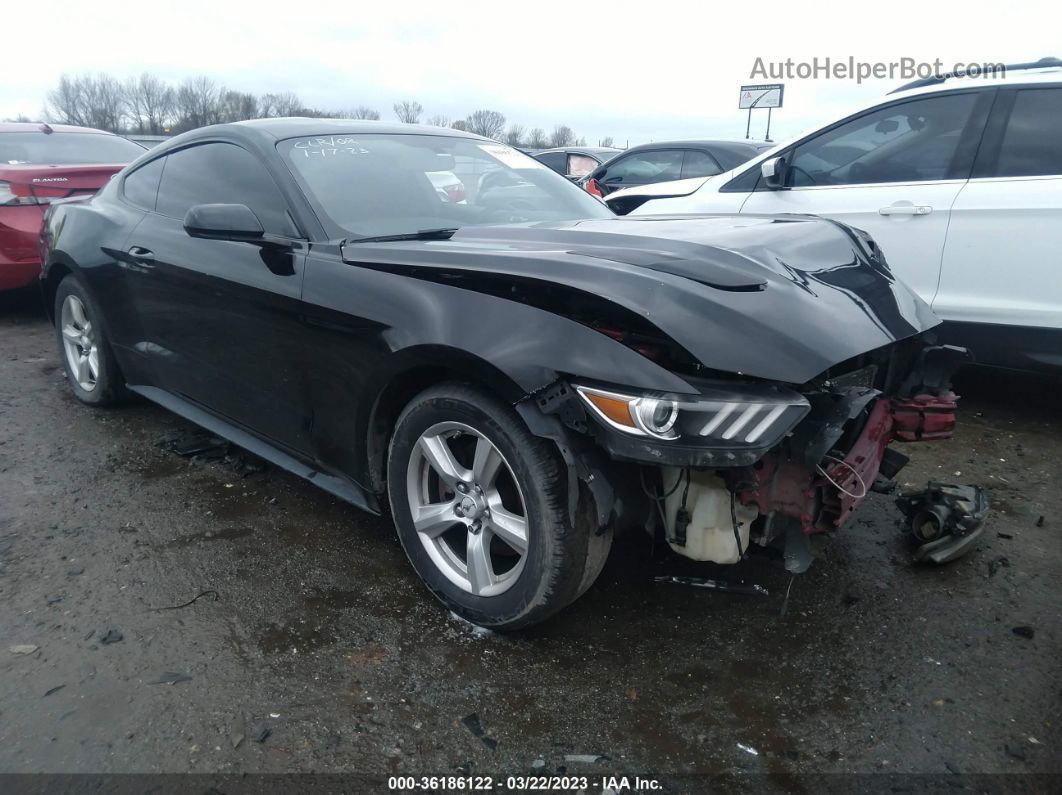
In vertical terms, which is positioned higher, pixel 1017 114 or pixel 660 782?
pixel 1017 114

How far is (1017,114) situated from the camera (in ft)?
12.9

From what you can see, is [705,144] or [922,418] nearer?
[922,418]

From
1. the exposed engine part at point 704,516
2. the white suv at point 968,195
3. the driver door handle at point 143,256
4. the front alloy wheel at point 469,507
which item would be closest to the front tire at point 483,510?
the front alloy wheel at point 469,507

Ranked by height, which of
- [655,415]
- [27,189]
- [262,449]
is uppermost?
[27,189]

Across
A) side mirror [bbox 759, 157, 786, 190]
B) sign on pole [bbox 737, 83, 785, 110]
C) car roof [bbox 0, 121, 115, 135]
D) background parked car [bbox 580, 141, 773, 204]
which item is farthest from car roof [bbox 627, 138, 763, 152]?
sign on pole [bbox 737, 83, 785, 110]

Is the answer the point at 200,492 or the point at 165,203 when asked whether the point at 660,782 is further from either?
the point at 165,203

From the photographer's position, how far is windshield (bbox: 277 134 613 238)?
9.57 ft

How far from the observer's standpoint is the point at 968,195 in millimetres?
4004

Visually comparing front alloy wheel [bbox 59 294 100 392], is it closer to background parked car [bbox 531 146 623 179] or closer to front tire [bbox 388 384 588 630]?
front tire [bbox 388 384 588 630]

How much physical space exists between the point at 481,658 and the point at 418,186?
187 cm

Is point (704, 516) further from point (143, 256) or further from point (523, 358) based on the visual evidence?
point (143, 256)

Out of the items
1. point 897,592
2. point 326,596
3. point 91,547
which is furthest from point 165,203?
point 897,592

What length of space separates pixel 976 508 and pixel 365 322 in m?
2.32

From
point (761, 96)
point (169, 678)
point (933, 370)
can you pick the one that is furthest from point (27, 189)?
point (761, 96)
